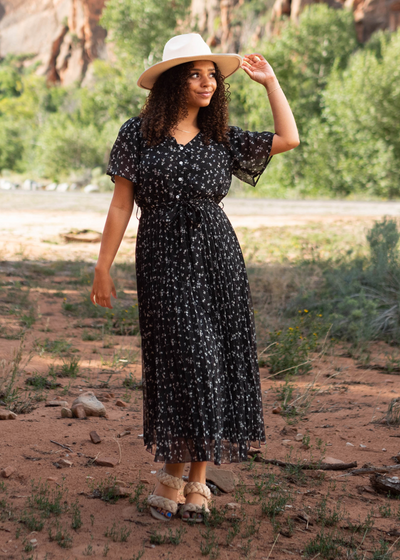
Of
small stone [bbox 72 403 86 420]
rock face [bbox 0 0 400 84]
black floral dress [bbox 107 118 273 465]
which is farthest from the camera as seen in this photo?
rock face [bbox 0 0 400 84]

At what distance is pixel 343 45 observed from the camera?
106 feet

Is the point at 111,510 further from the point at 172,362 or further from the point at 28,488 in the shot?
the point at 172,362

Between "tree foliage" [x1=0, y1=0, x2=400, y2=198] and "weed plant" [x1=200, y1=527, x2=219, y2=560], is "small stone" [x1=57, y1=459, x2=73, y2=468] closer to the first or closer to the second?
"weed plant" [x1=200, y1=527, x2=219, y2=560]

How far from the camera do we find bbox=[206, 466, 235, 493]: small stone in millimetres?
3064

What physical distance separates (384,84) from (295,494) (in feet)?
82.1

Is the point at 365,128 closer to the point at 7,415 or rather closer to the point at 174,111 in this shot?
the point at 7,415

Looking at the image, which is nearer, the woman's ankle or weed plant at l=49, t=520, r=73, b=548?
weed plant at l=49, t=520, r=73, b=548

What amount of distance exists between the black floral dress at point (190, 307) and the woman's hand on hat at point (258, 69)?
1.26ft

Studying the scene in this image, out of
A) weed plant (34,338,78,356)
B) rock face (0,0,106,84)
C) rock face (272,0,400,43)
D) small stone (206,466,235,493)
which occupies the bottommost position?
weed plant (34,338,78,356)

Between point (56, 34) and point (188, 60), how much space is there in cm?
7524

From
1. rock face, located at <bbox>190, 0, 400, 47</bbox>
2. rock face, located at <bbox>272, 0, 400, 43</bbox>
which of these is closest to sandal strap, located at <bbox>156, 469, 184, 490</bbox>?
rock face, located at <bbox>190, 0, 400, 47</bbox>

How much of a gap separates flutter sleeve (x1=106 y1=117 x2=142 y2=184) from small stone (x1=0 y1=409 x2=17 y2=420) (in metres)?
1.69

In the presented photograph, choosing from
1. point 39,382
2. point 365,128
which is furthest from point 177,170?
point 365,128

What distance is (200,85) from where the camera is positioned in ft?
9.07
